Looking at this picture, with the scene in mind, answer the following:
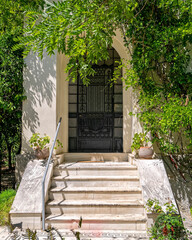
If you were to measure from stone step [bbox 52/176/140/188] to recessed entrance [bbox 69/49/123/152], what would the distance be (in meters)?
1.92

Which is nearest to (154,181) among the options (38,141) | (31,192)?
(31,192)

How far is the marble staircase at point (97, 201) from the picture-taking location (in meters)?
4.08

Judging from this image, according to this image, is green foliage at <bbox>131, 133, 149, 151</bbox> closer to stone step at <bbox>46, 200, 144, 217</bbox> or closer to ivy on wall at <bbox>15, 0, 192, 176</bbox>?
ivy on wall at <bbox>15, 0, 192, 176</bbox>

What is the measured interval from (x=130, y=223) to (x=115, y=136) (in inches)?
121

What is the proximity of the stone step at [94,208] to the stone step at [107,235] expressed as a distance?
38 cm

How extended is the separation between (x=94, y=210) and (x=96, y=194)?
1.18 ft

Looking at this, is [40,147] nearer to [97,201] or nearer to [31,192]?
[31,192]

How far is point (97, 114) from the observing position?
693cm

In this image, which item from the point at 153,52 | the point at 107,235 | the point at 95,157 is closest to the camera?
the point at 107,235

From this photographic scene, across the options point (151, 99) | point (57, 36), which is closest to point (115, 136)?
point (151, 99)

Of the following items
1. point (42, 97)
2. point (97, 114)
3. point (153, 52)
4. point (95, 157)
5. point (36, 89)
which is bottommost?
point (95, 157)

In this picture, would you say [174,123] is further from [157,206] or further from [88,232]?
[88,232]

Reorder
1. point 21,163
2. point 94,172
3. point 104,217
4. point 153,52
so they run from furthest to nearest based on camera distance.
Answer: point 21,163 < point 94,172 < point 153,52 < point 104,217

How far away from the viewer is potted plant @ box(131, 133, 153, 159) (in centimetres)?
514
